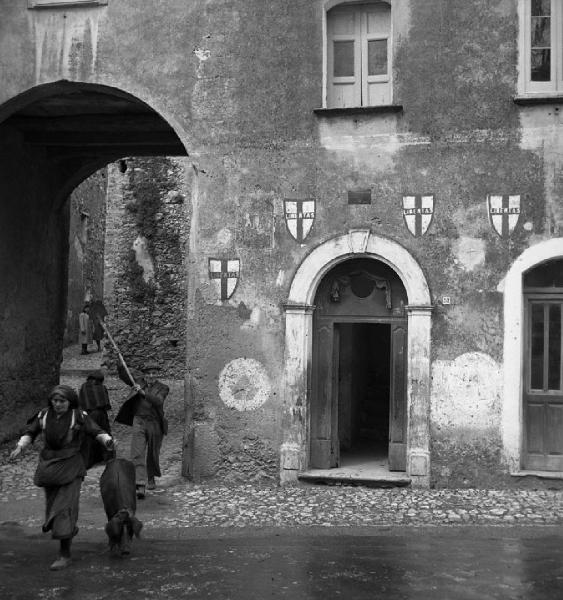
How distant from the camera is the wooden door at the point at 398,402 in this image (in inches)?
395

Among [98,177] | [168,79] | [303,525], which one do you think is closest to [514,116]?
[168,79]

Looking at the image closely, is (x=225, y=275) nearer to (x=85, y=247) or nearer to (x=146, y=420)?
(x=146, y=420)

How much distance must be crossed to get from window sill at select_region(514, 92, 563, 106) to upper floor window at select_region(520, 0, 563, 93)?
0.20 metres

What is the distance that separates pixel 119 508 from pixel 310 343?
3.83m

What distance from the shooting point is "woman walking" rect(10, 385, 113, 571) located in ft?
22.5

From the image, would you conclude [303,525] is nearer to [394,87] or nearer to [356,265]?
[356,265]

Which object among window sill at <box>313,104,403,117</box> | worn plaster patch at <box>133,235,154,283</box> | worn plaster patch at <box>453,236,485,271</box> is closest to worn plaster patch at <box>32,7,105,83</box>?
window sill at <box>313,104,403,117</box>

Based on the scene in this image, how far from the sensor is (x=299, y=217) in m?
10.1

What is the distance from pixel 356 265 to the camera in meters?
10.2

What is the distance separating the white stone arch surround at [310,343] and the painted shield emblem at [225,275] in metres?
0.76

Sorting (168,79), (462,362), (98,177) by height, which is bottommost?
(462,362)

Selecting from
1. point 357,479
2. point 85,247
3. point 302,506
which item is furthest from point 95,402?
point 85,247

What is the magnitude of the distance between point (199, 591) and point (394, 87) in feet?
21.6

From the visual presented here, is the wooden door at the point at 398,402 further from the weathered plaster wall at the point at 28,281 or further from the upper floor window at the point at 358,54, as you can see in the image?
the weathered plaster wall at the point at 28,281
